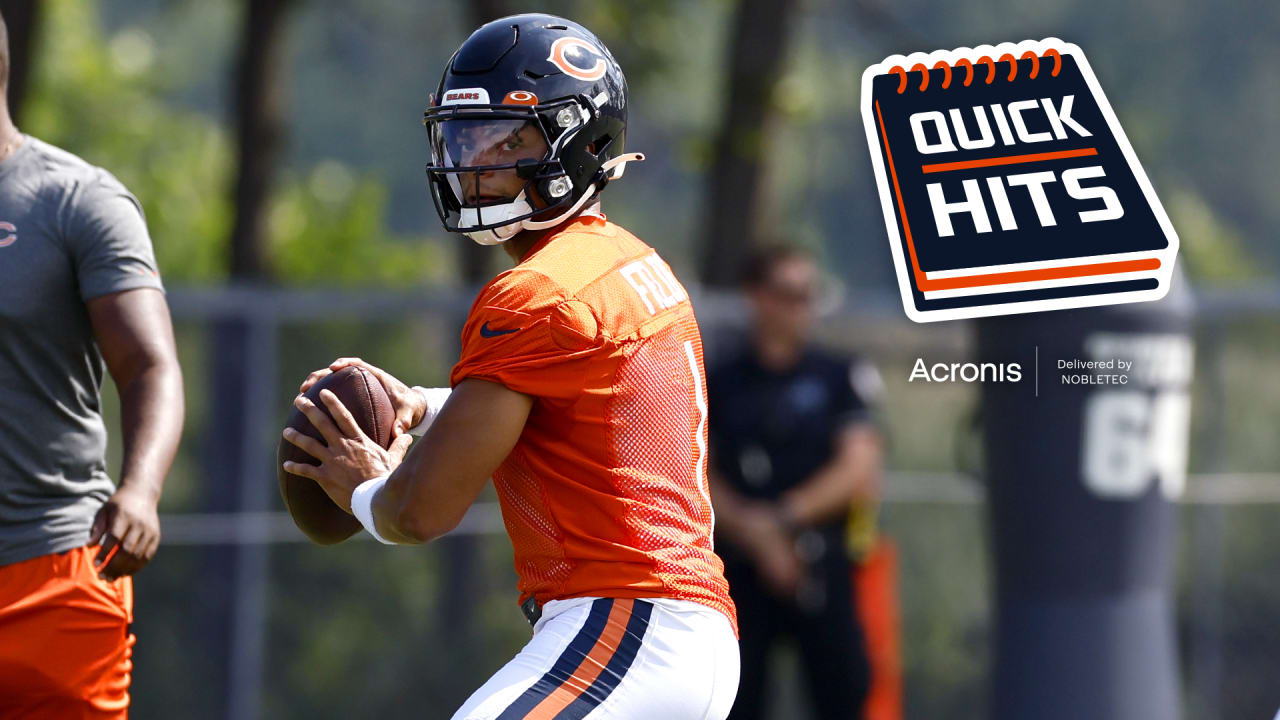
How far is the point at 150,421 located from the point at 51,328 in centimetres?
32

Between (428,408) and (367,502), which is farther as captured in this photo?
(428,408)

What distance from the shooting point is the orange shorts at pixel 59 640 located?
163 inches

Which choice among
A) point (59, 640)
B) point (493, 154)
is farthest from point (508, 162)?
point (59, 640)

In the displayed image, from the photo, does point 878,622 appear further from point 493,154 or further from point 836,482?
point 493,154

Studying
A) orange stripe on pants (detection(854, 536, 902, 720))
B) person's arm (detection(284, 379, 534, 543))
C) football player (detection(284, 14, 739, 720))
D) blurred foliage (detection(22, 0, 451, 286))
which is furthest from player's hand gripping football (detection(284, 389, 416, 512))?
blurred foliage (detection(22, 0, 451, 286))

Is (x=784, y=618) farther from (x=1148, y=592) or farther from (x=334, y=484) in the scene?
(x=334, y=484)

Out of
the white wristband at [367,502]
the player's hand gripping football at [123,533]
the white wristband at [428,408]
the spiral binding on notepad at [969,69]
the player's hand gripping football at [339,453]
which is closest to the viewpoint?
the white wristband at [367,502]

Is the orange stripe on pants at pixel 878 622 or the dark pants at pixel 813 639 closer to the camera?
the dark pants at pixel 813 639

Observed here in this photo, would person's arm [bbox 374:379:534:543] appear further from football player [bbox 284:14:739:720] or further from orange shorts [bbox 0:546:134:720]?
orange shorts [bbox 0:546:134:720]

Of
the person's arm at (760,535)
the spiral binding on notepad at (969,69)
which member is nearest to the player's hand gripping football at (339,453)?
the spiral binding on notepad at (969,69)

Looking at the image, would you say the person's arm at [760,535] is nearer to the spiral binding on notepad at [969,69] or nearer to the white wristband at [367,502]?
the spiral binding on notepad at [969,69]

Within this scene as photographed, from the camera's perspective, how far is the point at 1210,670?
9438 millimetres

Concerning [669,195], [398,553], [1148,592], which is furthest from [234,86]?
[669,195]

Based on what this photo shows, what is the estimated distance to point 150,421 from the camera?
169 inches
